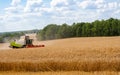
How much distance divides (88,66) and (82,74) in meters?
2.27

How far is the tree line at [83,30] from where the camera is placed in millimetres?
66812

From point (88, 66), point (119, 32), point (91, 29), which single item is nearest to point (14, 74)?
point (88, 66)

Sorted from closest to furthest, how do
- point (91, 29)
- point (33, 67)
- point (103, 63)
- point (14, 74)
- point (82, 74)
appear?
point (82, 74), point (14, 74), point (103, 63), point (33, 67), point (91, 29)

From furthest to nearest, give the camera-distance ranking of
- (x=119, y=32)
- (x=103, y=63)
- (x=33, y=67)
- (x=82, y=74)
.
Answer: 1. (x=119, y=32)
2. (x=33, y=67)
3. (x=103, y=63)
4. (x=82, y=74)

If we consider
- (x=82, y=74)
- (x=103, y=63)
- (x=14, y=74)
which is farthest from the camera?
(x=103, y=63)

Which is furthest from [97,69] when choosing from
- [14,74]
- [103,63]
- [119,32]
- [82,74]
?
[119,32]

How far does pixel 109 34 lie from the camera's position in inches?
2601

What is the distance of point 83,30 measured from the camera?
70.5 meters

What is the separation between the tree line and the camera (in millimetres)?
66812

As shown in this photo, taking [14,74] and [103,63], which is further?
[103,63]

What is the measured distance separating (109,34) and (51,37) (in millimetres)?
12878

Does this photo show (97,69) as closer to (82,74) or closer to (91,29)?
(82,74)

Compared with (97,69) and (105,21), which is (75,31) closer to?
(105,21)

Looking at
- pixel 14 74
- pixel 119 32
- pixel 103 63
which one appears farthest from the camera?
pixel 119 32
